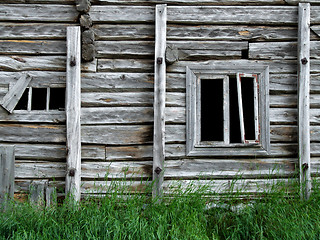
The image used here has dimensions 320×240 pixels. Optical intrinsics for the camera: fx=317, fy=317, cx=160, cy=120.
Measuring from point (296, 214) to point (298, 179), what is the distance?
708 mm

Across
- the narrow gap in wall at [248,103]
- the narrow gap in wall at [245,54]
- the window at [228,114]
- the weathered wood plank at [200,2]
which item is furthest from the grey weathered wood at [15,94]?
the narrow gap in wall at [248,103]

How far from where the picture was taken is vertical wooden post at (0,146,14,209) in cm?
438

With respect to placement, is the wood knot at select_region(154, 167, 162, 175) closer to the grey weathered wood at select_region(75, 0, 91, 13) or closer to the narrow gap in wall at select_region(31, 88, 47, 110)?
the narrow gap in wall at select_region(31, 88, 47, 110)

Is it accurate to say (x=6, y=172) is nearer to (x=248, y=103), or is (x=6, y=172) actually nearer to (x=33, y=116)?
(x=33, y=116)

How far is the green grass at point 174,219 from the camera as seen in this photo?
3.38 metres

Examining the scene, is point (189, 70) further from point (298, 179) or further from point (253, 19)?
point (298, 179)

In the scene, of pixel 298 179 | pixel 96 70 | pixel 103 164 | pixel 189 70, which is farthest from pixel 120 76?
pixel 298 179

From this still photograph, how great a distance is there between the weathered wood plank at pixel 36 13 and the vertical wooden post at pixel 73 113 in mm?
280

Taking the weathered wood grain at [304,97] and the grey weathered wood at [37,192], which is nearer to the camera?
the grey weathered wood at [37,192]

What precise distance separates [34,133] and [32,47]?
1.23 m

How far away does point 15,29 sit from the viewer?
4.55 m

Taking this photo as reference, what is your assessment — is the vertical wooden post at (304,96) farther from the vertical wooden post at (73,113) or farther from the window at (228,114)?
the vertical wooden post at (73,113)

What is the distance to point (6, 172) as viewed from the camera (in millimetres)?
4398

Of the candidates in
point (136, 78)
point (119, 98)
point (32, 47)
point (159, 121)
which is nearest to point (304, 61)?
point (159, 121)
